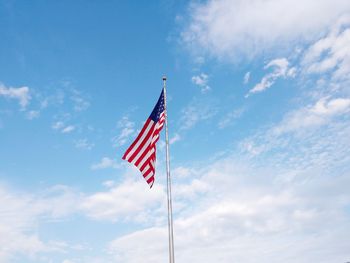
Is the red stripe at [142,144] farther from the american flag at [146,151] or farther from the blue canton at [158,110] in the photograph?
the blue canton at [158,110]

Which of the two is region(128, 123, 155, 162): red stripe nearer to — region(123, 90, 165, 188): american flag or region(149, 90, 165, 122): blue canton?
region(123, 90, 165, 188): american flag

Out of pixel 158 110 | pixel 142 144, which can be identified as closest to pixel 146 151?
pixel 142 144

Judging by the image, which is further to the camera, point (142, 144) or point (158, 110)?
point (158, 110)

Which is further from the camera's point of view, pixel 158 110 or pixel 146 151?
pixel 158 110

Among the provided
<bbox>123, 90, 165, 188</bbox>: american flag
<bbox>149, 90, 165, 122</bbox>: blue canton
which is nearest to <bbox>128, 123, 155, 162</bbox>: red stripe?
<bbox>123, 90, 165, 188</bbox>: american flag

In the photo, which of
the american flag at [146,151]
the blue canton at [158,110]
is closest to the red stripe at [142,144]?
the american flag at [146,151]

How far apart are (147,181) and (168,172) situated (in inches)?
52.4

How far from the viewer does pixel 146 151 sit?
25703 millimetres

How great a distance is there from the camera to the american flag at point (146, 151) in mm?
25531

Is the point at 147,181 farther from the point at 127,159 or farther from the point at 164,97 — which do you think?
the point at 164,97

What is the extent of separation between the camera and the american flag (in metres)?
25.5

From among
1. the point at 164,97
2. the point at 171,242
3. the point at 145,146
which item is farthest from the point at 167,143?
the point at 171,242

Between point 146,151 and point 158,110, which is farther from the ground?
point 158,110

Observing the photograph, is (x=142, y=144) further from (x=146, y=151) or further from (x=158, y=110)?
(x=158, y=110)
